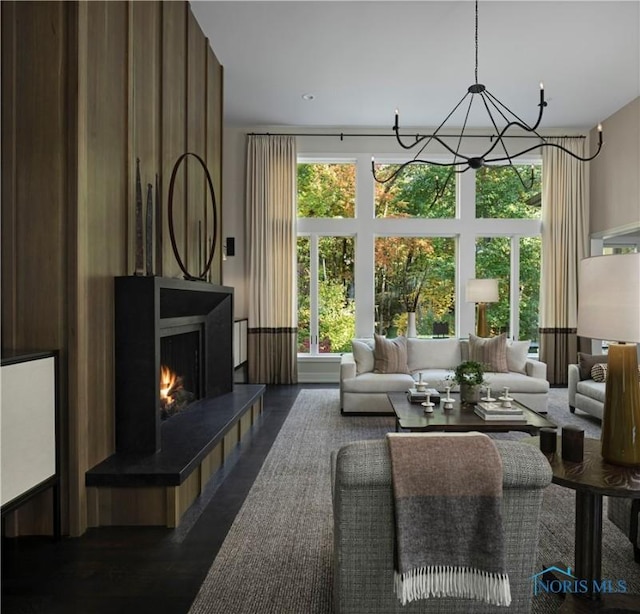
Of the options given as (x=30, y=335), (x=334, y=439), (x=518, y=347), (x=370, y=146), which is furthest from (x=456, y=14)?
(x=30, y=335)

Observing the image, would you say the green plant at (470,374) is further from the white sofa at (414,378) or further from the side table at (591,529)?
the side table at (591,529)

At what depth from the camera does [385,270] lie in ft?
21.9

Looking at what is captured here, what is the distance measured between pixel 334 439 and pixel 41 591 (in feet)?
7.81

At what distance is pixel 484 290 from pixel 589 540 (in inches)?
168

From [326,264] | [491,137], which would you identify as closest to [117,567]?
[326,264]

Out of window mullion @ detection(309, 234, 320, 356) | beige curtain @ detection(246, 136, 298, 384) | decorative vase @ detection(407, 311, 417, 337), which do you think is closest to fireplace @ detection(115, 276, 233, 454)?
beige curtain @ detection(246, 136, 298, 384)

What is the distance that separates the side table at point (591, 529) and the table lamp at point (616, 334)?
0.08m

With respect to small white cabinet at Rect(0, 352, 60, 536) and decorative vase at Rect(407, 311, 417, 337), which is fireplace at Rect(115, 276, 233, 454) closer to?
small white cabinet at Rect(0, 352, 60, 536)

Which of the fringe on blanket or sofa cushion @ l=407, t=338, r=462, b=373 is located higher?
sofa cushion @ l=407, t=338, r=462, b=373

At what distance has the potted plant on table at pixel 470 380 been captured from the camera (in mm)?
3605

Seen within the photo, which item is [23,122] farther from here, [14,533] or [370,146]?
[370,146]

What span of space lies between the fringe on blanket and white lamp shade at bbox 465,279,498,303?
4.66 metres

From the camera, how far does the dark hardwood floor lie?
68.4 inches

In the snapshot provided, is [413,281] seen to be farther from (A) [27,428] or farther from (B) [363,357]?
(A) [27,428]
